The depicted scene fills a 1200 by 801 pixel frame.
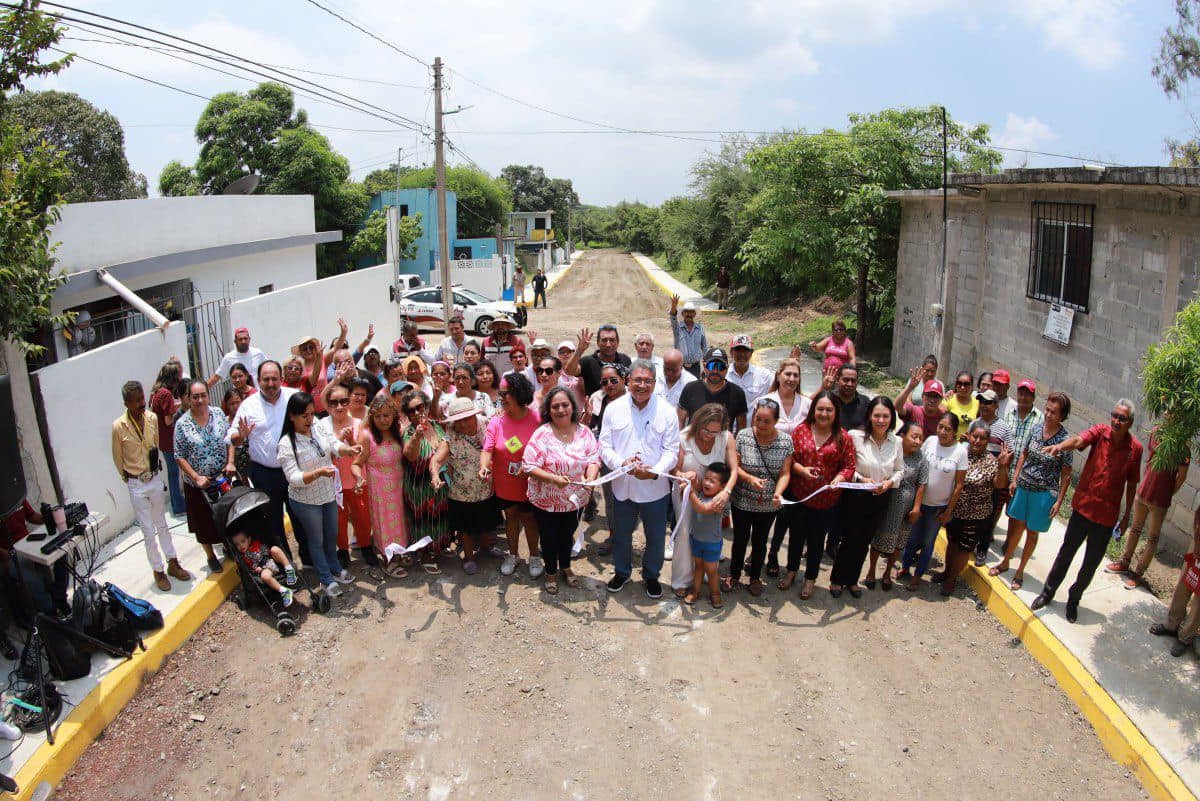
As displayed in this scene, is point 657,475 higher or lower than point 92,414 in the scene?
lower

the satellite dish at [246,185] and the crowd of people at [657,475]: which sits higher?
the satellite dish at [246,185]

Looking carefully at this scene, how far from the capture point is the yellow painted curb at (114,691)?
4273 millimetres

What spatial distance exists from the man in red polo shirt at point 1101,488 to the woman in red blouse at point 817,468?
1.56 metres

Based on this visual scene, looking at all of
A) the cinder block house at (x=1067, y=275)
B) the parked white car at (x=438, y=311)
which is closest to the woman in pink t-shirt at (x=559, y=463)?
the cinder block house at (x=1067, y=275)

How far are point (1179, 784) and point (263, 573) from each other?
5.81 m

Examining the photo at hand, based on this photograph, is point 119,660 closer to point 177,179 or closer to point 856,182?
point 856,182

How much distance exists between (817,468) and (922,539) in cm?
116

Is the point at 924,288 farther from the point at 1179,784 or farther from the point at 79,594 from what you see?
the point at 79,594

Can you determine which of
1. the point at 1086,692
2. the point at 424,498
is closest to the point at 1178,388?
the point at 1086,692

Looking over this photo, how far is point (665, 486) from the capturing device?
605cm

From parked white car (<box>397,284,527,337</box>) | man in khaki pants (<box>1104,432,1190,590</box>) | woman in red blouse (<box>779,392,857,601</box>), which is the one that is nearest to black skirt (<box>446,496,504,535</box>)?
woman in red blouse (<box>779,392,857,601</box>)

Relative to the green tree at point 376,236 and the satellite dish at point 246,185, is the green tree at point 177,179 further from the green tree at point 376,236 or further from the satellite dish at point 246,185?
the satellite dish at point 246,185

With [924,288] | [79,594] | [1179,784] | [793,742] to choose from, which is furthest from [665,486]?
[924,288]

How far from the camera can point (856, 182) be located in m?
16.9
